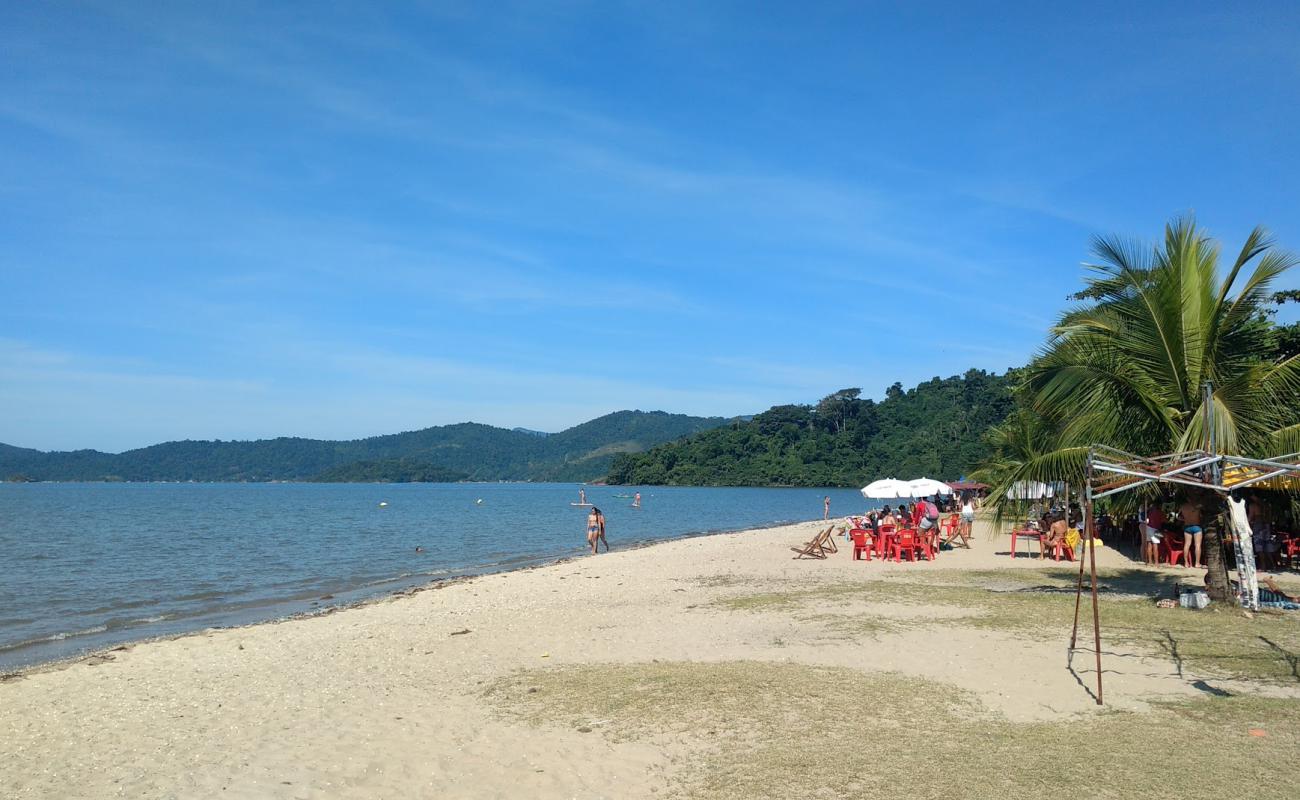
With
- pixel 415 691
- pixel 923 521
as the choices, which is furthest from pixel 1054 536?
pixel 415 691

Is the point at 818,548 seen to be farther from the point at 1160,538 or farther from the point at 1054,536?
the point at 1160,538

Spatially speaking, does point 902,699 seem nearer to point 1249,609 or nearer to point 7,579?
point 1249,609

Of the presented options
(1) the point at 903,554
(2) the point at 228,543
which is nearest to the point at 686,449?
(2) the point at 228,543

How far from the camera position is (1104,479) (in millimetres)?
9609

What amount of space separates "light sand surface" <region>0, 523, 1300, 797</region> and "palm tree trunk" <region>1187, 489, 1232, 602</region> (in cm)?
315

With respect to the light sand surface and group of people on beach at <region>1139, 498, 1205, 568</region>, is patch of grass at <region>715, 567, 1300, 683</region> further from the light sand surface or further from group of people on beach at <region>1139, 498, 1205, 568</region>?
group of people on beach at <region>1139, 498, 1205, 568</region>

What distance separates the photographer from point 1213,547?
37.3 feet

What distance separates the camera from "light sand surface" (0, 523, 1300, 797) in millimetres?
6129

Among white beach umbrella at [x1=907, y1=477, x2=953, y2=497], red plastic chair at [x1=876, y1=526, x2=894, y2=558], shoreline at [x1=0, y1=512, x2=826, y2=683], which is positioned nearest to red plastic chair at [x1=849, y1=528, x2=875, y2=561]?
red plastic chair at [x1=876, y1=526, x2=894, y2=558]

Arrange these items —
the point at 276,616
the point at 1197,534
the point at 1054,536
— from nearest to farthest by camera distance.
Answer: the point at 276,616
the point at 1197,534
the point at 1054,536

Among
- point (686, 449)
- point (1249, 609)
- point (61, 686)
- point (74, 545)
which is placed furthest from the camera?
point (686, 449)

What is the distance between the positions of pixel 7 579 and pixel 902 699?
2356 cm

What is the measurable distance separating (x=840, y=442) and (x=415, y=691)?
12323cm

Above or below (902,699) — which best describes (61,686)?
below
